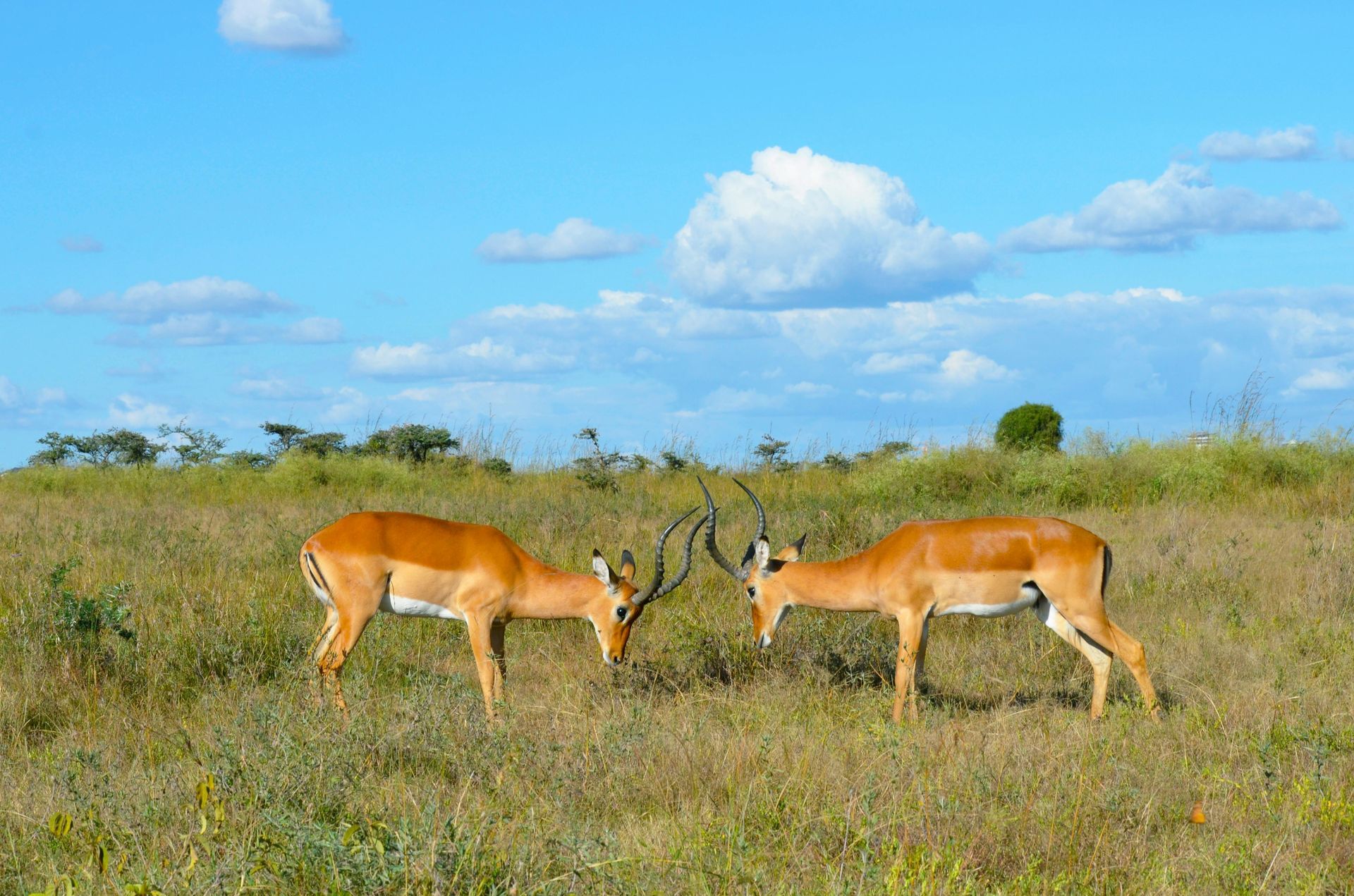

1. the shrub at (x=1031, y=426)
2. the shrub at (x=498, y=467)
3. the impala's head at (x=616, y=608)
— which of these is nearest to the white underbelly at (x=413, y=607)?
the impala's head at (x=616, y=608)

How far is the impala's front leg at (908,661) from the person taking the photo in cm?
694

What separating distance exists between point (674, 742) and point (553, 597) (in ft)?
6.84

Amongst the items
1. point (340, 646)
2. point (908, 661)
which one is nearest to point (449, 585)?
point (340, 646)

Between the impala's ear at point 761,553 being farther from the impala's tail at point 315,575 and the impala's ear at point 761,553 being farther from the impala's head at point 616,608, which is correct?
the impala's tail at point 315,575

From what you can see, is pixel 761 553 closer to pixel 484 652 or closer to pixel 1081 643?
pixel 484 652

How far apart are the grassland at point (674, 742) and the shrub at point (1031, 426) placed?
25.1ft

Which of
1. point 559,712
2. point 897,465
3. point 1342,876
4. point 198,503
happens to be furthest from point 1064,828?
point 198,503

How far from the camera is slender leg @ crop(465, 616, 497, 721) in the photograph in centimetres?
724

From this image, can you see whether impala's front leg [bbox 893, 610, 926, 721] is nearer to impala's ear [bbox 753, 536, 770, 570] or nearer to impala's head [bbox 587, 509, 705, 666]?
impala's ear [bbox 753, 536, 770, 570]

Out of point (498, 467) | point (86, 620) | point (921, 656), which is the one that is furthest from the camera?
point (498, 467)

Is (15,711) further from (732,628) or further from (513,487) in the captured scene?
(513,487)

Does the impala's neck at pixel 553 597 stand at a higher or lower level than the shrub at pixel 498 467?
lower

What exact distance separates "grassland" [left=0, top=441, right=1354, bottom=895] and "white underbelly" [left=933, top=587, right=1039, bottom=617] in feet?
1.89

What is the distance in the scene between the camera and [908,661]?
7.12 metres
